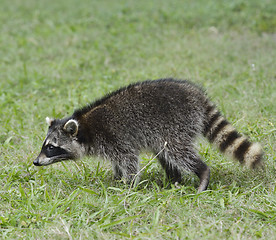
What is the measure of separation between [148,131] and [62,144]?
1.04 meters

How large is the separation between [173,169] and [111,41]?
606cm

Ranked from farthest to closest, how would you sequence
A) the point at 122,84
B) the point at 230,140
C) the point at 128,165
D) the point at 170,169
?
the point at 122,84 → the point at 170,169 → the point at 128,165 → the point at 230,140

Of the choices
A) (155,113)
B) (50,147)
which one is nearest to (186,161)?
(155,113)

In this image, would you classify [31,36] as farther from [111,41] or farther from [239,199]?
[239,199]

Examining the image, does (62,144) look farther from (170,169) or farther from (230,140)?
(230,140)

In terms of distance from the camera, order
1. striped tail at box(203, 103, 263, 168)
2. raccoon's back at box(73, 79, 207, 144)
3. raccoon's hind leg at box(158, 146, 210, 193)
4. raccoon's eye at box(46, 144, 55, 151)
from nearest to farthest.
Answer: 1. striped tail at box(203, 103, 263, 168)
2. raccoon's hind leg at box(158, 146, 210, 193)
3. raccoon's back at box(73, 79, 207, 144)
4. raccoon's eye at box(46, 144, 55, 151)

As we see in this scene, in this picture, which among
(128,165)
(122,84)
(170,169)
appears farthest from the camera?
(122,84)

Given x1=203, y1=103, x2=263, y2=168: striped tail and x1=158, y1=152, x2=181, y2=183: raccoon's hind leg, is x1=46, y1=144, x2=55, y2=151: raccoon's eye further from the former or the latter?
x1=203, y1=103, x2=263, y2=168: striped tail

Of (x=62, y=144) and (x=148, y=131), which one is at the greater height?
(x=148, y=131)

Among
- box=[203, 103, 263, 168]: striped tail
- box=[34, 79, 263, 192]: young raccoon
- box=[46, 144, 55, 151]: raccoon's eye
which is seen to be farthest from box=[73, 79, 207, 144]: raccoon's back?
box=[46, 144, 55, 151]: raccoon's eye

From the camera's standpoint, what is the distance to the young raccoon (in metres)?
4.84

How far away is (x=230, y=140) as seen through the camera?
4.78 m

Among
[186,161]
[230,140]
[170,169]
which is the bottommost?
[170,169]

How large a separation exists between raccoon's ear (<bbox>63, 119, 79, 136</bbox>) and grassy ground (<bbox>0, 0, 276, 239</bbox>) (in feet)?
1.54
